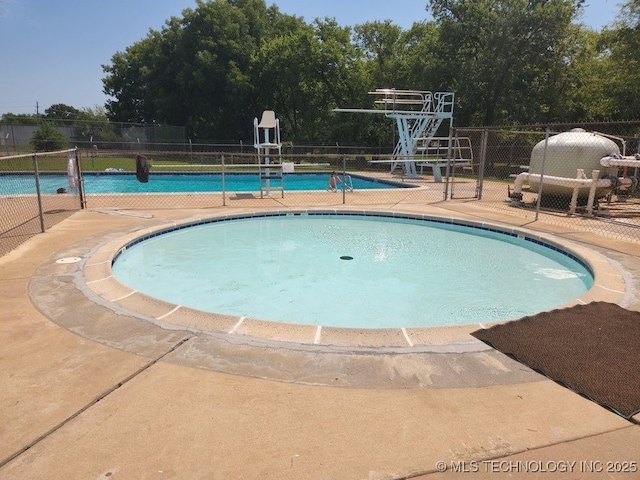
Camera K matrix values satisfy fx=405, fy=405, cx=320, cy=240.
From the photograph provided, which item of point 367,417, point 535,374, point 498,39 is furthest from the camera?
point 498,39

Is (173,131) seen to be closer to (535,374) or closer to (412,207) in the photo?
(412,207)

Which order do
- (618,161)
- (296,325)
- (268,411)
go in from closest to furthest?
(268,411) < (296,325) < (618,161)

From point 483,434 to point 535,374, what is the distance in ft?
2.90

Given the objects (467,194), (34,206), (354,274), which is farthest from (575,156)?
(34,206)

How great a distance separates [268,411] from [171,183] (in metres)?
19.9

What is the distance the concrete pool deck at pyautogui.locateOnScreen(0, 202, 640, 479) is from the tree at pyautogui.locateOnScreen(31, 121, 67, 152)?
28.8 metres

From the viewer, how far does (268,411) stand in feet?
8.07

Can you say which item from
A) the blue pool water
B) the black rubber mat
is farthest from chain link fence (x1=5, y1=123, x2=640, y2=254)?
the black rubber mat

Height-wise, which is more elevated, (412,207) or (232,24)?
(232,24)

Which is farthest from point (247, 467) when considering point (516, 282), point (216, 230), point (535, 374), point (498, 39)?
point (498, 39)

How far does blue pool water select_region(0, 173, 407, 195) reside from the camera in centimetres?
1748

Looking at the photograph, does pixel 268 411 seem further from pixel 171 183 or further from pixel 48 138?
pixel 48 138

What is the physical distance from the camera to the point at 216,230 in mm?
8992

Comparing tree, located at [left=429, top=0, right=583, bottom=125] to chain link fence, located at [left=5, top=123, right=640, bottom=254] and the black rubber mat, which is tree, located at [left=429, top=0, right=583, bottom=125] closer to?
chain link fence, located at [left=5, top=123, right=640, bottom=254]
